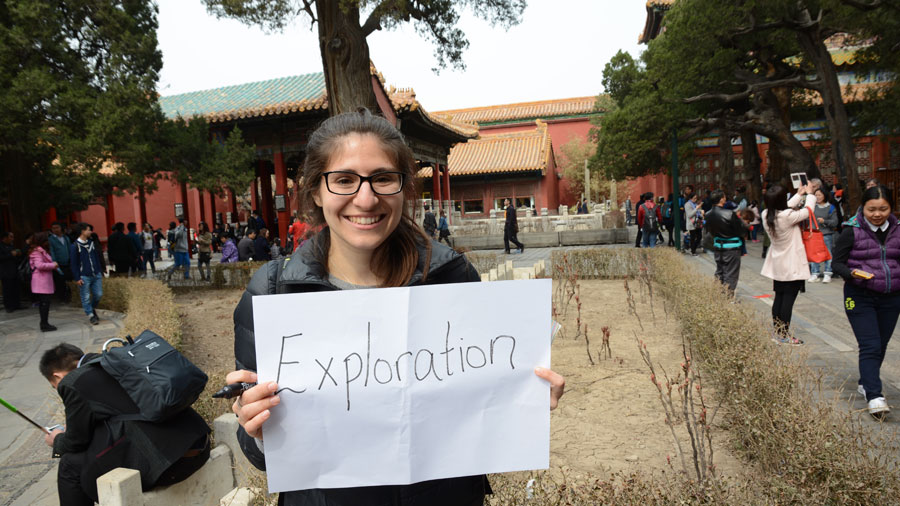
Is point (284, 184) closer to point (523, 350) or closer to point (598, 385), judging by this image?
point (598, 385)

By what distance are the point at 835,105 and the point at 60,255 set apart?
1534cm

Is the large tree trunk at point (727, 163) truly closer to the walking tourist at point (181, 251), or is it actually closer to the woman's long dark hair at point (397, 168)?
the walking tourist at point (181, 251)

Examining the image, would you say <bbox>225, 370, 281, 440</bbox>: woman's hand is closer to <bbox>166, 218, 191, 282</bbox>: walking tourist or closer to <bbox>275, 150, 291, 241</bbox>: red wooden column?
<bbox>166, 218, 191, 282</bbox>: walking tourist

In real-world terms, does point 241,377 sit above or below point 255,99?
below

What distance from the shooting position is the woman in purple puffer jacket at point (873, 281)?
3877 millimetres

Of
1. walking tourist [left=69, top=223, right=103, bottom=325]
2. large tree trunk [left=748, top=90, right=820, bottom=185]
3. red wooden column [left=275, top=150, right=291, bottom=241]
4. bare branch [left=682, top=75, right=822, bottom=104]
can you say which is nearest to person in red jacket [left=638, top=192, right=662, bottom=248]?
bare branch [left=682, top=75, right=822, bottom=104]

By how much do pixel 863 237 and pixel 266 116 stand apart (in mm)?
14353

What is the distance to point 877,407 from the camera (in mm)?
3686

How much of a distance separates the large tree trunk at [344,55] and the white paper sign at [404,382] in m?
7.00

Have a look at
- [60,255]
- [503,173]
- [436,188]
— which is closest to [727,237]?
[60,255]

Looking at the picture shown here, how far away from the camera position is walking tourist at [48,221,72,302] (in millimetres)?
11070

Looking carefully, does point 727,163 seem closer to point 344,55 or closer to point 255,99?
point 255,99

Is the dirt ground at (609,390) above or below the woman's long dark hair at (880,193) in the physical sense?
below

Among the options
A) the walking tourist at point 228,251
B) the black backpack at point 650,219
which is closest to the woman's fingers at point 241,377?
the walking tourist at point 228,251
